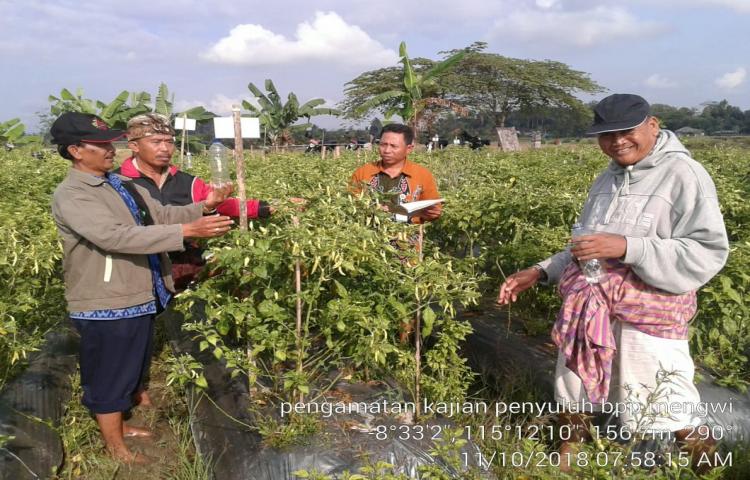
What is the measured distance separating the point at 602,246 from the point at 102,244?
6.77 feet

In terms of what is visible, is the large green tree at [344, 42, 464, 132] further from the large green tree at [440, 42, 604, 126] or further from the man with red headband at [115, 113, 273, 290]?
the man with red headband at [115, 113, 273, 290]

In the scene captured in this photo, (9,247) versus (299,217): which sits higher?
(299,217)

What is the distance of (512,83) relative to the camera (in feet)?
106

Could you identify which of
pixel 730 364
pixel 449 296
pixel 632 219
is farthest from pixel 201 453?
pixel 730 364

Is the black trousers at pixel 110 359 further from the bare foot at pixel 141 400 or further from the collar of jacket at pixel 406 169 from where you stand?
the collar of jacket at pixel 406 169

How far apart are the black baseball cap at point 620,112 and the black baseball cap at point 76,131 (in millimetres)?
2105

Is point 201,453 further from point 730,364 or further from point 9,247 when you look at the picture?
point 730,364

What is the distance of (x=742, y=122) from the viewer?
74125 millimetres

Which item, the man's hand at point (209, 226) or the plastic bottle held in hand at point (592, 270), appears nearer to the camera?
the plastic bottle held in hand at point (592, 270)

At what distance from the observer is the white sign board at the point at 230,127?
97.3 inches

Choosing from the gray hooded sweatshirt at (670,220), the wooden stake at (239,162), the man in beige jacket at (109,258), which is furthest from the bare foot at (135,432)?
the gray hooded sweatshirt at (670,220)

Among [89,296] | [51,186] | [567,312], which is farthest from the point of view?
[51,186]

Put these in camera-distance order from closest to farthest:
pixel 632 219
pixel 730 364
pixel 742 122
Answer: pixel 632 219 < pixel 730 364 < pixel 742 122

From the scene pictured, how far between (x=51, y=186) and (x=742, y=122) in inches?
3525
